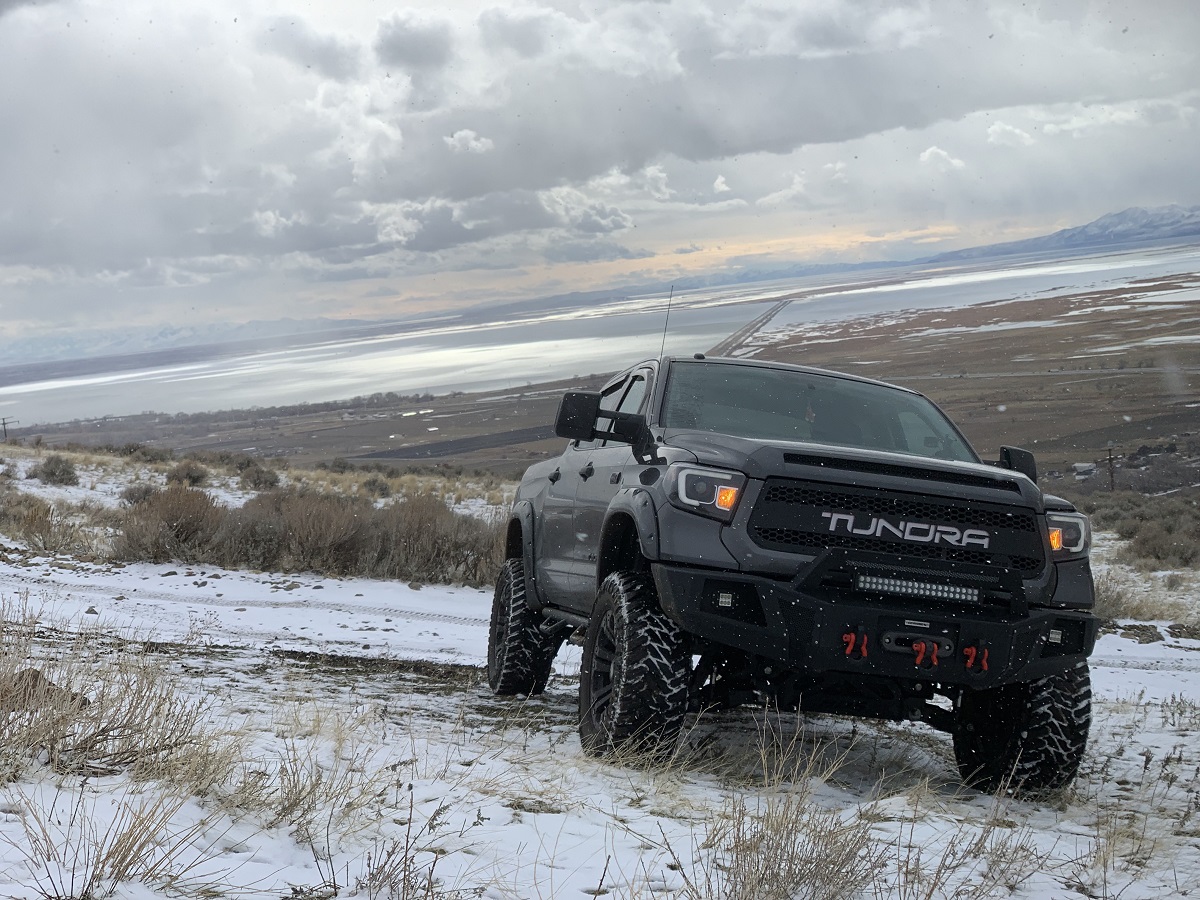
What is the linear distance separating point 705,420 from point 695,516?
47.5 inches

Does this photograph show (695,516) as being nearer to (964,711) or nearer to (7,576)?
(964,711)

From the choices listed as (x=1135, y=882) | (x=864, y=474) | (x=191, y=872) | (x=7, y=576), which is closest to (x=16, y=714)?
(x=191, y=872)

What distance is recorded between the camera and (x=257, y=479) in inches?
1134

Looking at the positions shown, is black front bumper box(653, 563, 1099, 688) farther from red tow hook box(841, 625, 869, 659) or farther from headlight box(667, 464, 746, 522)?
headlight box(667, 464, 746, 522)

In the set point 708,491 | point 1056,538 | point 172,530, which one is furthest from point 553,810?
point 172,530

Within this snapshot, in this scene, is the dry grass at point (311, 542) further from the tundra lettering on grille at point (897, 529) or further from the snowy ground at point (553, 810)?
the tundra lettering on grille at point (897, 529)

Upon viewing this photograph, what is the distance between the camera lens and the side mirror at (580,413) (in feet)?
18.2

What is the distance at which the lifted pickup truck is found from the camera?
455cm

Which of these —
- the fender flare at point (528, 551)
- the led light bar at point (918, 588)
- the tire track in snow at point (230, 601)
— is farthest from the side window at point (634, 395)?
the tire track in snow at point (230, 601)

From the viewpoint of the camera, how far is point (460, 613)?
12281mm

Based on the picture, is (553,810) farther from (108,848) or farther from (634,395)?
(634,395)

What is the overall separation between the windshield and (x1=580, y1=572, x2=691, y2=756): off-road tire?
4.11 feet

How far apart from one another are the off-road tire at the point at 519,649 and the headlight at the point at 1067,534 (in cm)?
330

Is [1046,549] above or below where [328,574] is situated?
above
